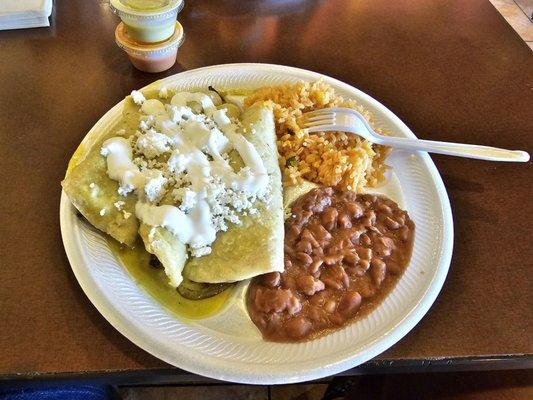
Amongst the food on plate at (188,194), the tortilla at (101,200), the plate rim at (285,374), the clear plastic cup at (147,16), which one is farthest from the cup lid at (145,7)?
the plate rim at (285,374)

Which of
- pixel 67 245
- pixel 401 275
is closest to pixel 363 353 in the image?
pixel 401 275

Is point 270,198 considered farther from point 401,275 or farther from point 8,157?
point 8,157

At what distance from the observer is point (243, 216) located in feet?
3.93

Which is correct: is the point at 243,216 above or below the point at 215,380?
above

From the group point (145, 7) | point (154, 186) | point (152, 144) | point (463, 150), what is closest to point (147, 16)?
point (145, 7)

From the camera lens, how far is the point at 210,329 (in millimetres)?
1074

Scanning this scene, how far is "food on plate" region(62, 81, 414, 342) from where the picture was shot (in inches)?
43.9

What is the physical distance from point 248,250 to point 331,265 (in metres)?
0.21

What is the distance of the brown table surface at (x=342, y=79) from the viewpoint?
42.0 inches

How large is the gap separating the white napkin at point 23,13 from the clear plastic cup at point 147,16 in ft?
1.34

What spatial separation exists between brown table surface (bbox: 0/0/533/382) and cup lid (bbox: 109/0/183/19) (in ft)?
0.73

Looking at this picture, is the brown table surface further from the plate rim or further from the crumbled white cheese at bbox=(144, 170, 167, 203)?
the crumbled white cheese at bbox=(144, 170, 167, 203)

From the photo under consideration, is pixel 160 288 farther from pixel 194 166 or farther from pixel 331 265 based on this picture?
pixel 331 265

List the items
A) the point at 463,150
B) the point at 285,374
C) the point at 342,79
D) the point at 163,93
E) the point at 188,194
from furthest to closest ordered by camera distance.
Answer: the point at 342,79 < the point at 163,93 < the point at 463,150 < the point at 188,194 < the point at 285,374
